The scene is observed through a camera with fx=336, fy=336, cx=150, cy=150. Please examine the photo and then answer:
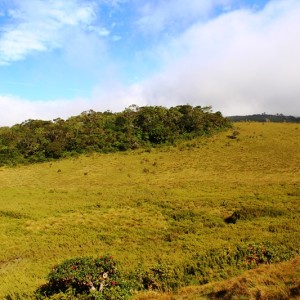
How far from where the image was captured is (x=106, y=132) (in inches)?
2405

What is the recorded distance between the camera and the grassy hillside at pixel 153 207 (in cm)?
1814

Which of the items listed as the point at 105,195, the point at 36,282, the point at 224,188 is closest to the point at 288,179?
the point at 224,188

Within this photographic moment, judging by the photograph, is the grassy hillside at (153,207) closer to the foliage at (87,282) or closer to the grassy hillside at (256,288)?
the foliage at (87,282)

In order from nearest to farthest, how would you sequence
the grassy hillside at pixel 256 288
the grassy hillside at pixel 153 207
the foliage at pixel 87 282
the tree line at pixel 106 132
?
1. the grassy hillside at pixel 256 288
2. the foliage at pixel 87 282
3. the grassy hillside at pixel 153 207
4. the tree line at pixel 106 132

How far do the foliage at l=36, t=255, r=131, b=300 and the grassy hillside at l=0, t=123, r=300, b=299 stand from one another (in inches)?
83.2

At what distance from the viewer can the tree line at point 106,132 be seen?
183 feet

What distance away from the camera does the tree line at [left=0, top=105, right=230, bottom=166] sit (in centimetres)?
5591

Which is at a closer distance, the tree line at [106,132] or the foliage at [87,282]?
the foliage at [87,282]

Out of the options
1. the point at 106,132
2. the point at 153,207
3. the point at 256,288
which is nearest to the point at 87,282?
the point at 256,288

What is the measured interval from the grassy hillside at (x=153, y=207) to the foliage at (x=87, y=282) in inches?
83.2

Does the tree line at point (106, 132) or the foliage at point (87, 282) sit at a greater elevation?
the tree line at point (106, 132)

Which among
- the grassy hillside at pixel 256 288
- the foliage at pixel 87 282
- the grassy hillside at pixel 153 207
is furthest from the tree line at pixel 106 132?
the grassy hillside at pixel 256 288

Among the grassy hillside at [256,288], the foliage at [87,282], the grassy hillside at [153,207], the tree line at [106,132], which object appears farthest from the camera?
the tree line at [106,132]

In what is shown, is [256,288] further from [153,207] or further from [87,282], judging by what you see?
[153,207]
